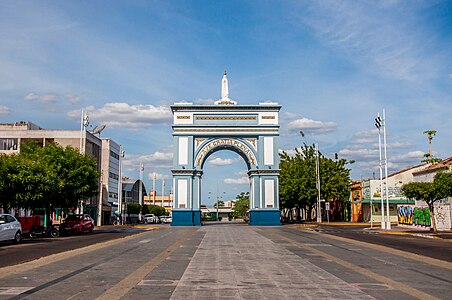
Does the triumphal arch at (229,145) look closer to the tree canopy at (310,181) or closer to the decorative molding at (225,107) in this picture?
the decorative molding at (225,107)

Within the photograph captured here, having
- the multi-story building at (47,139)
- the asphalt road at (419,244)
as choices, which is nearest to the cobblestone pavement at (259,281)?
the asphalt road at (419,244)

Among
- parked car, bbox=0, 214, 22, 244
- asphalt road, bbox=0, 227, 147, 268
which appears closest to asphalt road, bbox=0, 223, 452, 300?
asphalt road, bbox=0, 227, 147, 268

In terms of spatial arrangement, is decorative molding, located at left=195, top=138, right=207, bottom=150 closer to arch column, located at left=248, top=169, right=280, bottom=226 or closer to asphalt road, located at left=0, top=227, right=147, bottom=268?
arch column, located at left=248, top=169, right=280, bottom=226

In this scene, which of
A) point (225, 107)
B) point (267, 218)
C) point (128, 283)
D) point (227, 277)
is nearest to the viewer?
point (128, 283)

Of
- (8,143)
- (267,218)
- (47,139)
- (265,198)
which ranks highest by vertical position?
(47,139)

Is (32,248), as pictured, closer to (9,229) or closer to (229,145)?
(9,229)

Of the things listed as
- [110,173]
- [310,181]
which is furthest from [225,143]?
[110,173]

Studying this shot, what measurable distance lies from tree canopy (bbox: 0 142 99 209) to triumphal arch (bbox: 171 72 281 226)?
57.8 ft

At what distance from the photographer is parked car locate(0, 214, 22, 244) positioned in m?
25.2

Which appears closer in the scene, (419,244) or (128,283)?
(128,283)

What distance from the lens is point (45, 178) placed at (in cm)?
3272

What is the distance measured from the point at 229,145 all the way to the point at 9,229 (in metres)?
36.9

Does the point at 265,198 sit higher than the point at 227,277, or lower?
higher

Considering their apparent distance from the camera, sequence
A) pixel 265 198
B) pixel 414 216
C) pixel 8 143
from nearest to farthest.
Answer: pixel 414 216 → pixel 265 198 → pixel 8 143
